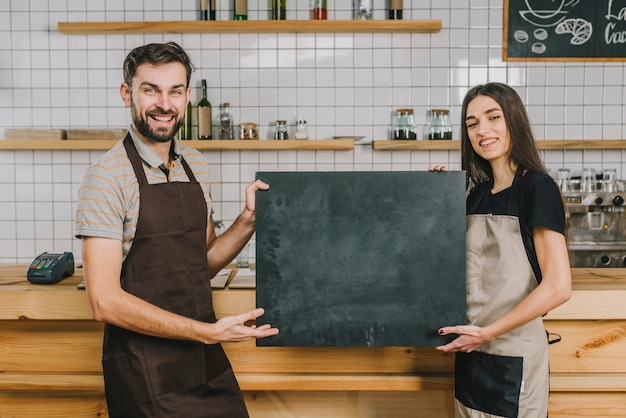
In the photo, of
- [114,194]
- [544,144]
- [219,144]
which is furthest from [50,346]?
[544,144]

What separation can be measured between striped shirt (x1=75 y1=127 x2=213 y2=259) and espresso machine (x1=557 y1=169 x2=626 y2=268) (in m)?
2.27

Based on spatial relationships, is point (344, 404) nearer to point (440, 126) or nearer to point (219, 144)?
point (219, 144)

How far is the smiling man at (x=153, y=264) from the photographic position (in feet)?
4.76

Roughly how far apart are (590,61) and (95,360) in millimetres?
2972

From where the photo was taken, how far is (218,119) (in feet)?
10.8

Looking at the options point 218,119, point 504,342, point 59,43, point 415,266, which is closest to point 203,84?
point 218,119

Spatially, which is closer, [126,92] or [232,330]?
[232,330]

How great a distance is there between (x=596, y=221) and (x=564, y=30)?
1.09m

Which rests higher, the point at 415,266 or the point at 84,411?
the point at 415,266

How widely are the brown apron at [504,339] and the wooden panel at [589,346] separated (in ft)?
1.45

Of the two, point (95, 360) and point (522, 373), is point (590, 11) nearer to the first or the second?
point (522, 373)

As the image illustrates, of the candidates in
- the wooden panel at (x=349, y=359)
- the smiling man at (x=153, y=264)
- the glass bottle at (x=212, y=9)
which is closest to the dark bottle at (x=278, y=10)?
the glass bottle at (x=212, y=9)

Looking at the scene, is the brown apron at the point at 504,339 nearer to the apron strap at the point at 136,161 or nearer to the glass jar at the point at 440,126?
the apron strap at the point at 136,161

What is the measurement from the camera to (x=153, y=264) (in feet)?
5.00
